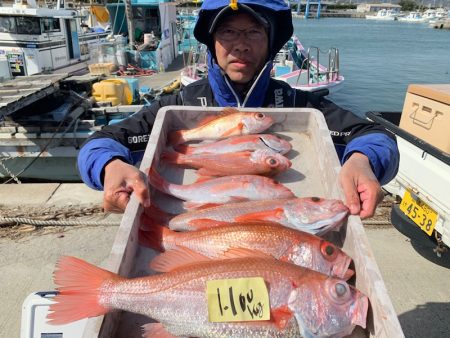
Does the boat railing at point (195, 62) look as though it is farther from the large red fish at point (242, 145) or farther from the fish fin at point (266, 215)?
the fish fin at point (266, 215)

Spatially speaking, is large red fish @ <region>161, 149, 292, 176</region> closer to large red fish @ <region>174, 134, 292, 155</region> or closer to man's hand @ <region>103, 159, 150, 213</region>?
large red fish @ <region>174, 134, 292, 155</region>

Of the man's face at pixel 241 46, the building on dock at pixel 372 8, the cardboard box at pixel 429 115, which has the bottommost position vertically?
the cardboard box at pixel 429 115

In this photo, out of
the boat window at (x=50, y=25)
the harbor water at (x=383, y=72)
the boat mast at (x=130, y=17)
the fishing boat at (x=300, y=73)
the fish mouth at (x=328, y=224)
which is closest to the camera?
the fish mouth at (x=328, y=224)

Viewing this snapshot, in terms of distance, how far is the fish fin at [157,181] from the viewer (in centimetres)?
182

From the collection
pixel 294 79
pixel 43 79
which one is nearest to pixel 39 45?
pixel 43 79

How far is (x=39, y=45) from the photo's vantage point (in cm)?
1215

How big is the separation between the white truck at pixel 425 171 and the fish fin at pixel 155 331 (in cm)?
342

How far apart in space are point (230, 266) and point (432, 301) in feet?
12.5

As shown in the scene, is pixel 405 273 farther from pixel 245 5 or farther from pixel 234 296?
pixel 234 296

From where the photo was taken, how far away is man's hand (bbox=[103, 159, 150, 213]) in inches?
62.6

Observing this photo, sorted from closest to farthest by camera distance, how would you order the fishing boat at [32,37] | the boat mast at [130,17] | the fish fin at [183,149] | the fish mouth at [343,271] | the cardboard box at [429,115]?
the fish mouth at [343,271] → the fish fin at [183,149] → the cardboard box at [429,115] → the fishing boat at [32,37] → the boat mast at [130,17]

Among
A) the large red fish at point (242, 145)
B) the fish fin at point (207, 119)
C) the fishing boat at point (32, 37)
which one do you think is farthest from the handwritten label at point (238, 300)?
the fishing boat at point (32, 37)

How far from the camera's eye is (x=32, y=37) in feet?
39.0

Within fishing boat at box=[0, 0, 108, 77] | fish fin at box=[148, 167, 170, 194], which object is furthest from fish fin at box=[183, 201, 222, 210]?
fishing boat at box=[0, 0, 108, 77]
